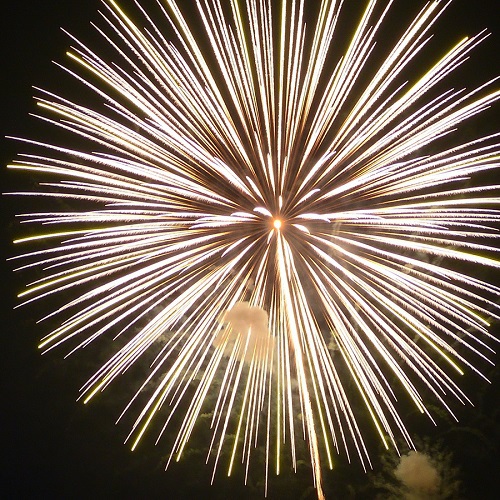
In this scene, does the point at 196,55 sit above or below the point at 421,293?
above

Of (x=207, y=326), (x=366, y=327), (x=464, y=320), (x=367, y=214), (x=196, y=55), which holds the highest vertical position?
(x=196, y=55)

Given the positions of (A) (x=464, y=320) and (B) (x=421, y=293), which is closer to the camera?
(A) (x=464, y=320)

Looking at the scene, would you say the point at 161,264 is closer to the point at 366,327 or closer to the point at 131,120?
the point at 131,120

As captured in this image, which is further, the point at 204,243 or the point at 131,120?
the point at 204,243

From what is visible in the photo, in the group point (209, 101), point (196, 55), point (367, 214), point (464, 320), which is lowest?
point (464, 320)

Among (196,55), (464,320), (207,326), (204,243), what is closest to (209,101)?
(196,55)

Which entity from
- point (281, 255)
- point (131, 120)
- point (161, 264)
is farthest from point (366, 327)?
point (131, 120)

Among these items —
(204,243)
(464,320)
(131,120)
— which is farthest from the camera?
(204,243)

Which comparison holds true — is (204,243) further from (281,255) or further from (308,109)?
(308,109)

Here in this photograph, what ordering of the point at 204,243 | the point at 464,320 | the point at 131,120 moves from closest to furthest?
the point at 464,320
the point at 131,120
the point at 204,243
